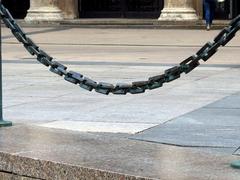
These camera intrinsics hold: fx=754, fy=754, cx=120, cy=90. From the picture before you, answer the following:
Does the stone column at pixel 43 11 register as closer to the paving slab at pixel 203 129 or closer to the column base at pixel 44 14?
the column base at pixel 44 14

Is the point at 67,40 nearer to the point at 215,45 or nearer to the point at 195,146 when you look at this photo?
the point at 195,146

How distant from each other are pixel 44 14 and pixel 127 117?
1058 inches

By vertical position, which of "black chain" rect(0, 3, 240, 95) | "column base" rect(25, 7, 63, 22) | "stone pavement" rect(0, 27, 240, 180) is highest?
"black chain" rect(0, 3, 240, 95)

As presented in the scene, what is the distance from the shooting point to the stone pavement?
5645 millimetres

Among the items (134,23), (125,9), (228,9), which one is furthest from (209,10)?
(125,9)

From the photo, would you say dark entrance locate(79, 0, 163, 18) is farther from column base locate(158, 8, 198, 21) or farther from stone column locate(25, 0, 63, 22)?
column base locate(158, 8, 198, 21)

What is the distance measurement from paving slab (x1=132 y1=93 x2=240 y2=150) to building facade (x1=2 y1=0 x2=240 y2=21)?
2395 cm

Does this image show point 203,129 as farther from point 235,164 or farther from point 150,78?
point 235,164

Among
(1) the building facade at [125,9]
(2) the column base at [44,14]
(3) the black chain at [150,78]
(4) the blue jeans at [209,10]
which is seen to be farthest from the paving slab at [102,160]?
(2) the column base at [44,14]

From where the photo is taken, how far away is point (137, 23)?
111ft

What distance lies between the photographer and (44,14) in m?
35.5

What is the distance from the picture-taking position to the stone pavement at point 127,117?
564 cm

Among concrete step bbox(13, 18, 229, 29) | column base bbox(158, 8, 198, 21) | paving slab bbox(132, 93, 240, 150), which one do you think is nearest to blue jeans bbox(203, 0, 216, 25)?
concrete step bbox(13, 18, 229, 29)

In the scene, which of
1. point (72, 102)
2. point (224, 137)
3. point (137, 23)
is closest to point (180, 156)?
point (224, 137)
